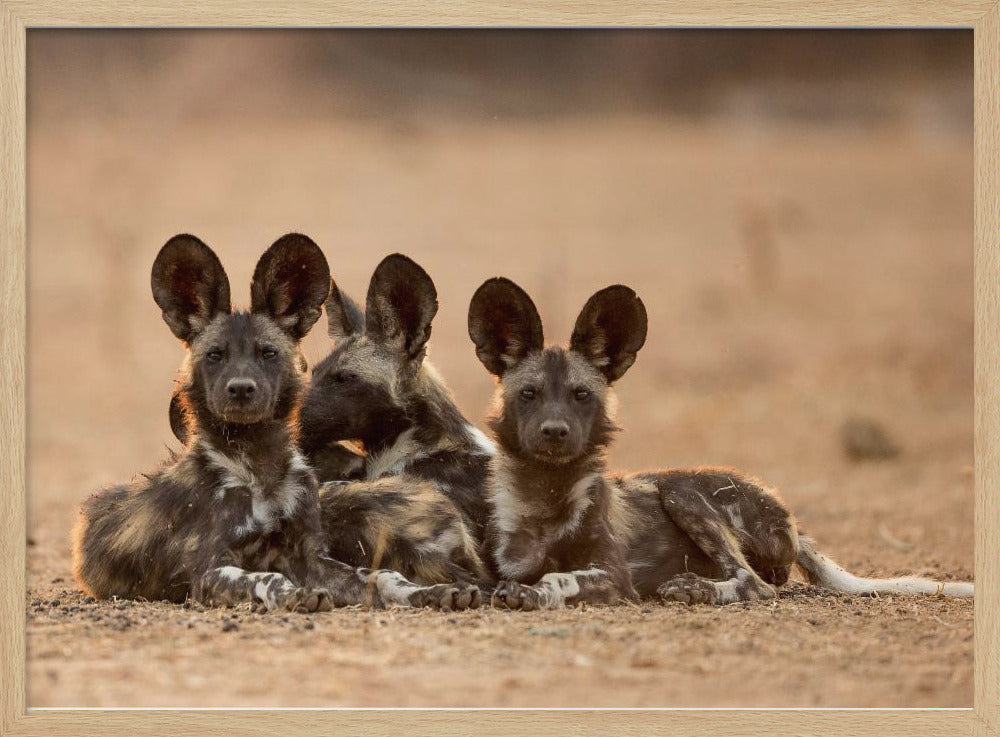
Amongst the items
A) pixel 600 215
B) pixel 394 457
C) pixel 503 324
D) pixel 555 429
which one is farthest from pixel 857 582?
pixel 600 215

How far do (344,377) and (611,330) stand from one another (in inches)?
61.5

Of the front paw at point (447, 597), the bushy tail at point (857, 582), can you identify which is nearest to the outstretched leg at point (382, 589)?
the front paw at point (447, 597)

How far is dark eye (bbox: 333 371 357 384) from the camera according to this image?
729 centimetres

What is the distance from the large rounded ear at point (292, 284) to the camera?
250 inches

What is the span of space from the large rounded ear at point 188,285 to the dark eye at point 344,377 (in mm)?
1067

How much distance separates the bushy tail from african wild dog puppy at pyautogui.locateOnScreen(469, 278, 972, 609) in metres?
0.01

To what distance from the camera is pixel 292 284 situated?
646 centimetres

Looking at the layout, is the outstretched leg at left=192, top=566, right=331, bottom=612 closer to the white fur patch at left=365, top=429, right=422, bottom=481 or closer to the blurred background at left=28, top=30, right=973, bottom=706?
the blurred background at left=28, top=30, right=973, bottom=706

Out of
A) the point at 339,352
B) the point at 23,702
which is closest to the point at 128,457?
the point at 339,352

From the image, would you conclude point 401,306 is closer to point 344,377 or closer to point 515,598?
point 344,377

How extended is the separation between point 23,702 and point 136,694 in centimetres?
58

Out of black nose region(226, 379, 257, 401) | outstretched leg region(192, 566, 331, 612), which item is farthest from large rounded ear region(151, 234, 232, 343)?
outstretched leg region(192, 566, 331, 612)

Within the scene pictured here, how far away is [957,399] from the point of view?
1466 centimetres

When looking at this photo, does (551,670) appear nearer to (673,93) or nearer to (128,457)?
(673,93)
